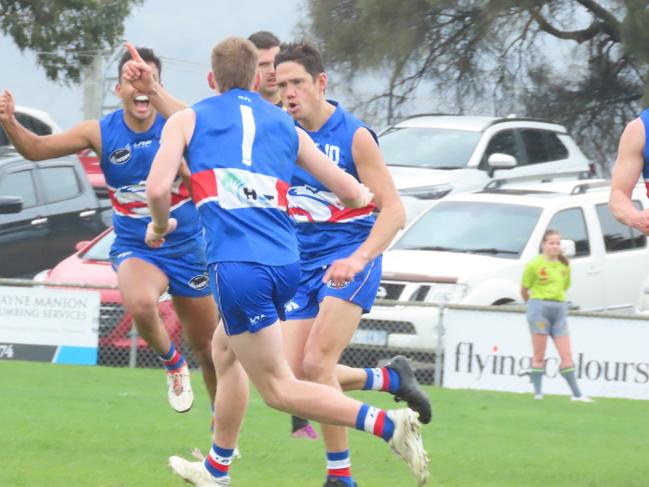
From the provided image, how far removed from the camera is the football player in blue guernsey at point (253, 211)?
22.3ft

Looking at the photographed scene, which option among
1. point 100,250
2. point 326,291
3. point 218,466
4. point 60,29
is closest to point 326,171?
point 326,291

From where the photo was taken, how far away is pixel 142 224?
8945 mm

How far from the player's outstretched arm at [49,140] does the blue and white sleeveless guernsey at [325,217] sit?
1.46 meters

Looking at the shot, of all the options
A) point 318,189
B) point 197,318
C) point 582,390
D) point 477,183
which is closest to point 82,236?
point 477,183

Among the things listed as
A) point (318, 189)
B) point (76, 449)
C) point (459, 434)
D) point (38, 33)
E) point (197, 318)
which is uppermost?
point (318, 189)

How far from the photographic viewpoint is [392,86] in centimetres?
2844

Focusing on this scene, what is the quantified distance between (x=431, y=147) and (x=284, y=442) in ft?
32.6

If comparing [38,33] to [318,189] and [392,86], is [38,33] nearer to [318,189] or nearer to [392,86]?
[392,86]

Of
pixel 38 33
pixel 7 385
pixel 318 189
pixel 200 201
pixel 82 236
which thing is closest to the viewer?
pixel 200 201

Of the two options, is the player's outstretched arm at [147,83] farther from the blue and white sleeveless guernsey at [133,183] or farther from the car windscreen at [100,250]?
the car windscreen at [100,250]

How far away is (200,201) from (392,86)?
2179 centimetres

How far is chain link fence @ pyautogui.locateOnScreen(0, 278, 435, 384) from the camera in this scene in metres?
15.4

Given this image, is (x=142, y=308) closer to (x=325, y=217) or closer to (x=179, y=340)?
(x=325, y=217)

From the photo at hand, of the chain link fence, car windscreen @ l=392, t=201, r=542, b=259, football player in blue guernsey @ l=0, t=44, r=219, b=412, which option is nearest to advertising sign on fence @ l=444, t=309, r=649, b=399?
the chain link fence
